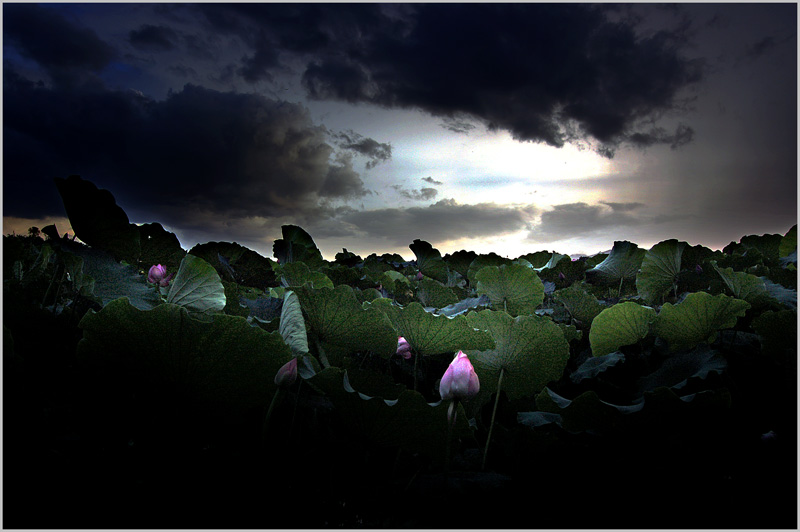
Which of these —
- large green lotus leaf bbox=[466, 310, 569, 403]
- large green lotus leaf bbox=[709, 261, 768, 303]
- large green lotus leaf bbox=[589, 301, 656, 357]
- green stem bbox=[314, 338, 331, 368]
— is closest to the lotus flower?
green stem bbox=[314, 338, 331, 368]

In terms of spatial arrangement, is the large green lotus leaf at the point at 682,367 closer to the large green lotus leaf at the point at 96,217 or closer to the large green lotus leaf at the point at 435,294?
the large green lotus leaf at the point at 435,294

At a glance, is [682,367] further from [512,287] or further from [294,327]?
[294,327]

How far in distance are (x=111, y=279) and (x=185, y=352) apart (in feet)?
2.19

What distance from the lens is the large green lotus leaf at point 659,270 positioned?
6.63ft

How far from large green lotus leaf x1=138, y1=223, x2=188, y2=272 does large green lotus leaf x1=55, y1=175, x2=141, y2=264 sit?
10 cm

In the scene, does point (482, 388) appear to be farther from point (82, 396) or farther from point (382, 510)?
point (82, 396)

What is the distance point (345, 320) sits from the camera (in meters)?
1.05

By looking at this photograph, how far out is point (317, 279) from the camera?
66.9 inches

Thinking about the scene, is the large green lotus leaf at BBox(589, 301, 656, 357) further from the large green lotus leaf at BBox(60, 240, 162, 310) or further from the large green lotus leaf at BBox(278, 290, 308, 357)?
the large green lotus leaf at BBox(60, 240, 162, 310)

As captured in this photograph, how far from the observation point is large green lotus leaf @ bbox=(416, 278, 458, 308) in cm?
211

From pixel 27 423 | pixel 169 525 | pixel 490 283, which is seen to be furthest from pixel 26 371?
pixel 490 283

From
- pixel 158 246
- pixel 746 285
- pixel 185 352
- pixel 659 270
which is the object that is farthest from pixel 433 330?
pixel 659 270

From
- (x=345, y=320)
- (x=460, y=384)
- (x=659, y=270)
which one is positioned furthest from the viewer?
(x=659, y=270)

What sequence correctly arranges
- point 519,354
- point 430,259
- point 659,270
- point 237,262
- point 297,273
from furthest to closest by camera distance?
point 430,259, point 237,262, point 659,270, point 297,273, point 519,354
